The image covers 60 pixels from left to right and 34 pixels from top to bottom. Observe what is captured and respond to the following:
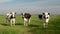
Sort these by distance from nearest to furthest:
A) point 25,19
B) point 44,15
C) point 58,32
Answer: point 58,32, point 44,15, point 25,19

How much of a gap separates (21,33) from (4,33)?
158 cm

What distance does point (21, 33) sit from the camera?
18.3 meters

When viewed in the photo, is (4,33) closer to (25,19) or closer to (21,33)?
(21,33)

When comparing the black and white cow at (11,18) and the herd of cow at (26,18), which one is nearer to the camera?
the herd of cow at (26,18)

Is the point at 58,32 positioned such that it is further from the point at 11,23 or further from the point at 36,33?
the point at 11,23

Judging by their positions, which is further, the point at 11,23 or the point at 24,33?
the point at 11,23

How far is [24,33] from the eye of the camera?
59.9 feet

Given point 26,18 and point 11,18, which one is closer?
point 11,18

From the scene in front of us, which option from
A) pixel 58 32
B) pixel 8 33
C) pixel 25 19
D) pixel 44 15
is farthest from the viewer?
pixel 25 19

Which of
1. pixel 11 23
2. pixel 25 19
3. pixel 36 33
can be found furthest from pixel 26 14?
pixel 36 33

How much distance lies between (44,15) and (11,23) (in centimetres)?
413

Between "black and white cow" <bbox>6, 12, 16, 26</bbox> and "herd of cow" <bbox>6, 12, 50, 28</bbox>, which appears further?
"black and white cow" <bbox>6, 12, 16, 26</bbox>

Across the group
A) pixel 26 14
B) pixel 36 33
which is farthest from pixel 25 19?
pixel 36 33

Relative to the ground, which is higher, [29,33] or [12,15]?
[12,15]
